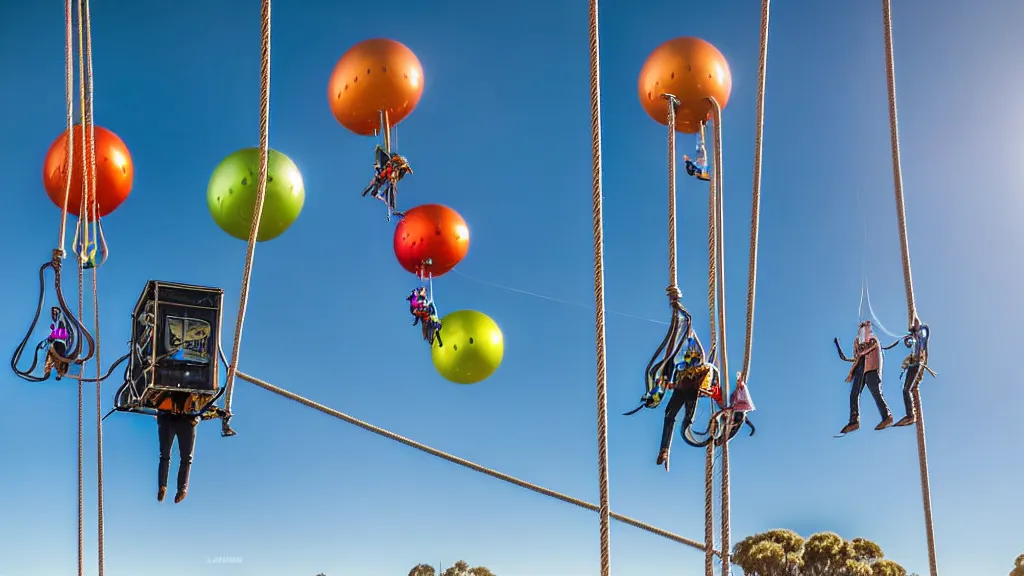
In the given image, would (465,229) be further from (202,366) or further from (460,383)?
(202,366)

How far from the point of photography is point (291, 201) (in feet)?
22.6

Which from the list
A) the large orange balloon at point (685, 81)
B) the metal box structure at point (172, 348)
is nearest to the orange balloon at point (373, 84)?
the large orange balloon at point (685, 81)

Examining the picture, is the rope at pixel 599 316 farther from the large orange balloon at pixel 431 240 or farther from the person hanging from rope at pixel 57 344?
the large orange balloon at pixel 431 240

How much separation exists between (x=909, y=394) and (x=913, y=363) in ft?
0.50

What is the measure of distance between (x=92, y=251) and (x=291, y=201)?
167cm

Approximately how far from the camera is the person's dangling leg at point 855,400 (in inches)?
201

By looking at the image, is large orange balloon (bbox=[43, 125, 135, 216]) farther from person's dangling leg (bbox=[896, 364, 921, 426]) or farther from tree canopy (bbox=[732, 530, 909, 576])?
tree canopy (bbox=[732, 530, 909, 576])

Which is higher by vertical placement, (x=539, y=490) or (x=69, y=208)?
(x=69, y=208)

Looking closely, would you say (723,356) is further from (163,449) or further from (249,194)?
(249,194)

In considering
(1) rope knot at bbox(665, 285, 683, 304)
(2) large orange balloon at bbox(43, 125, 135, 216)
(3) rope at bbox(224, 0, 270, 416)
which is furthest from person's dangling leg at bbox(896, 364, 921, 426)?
(2) large orange balloon at bbox(43, 125, 135, 216)

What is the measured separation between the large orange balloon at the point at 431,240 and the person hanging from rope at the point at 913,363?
401 centimetres

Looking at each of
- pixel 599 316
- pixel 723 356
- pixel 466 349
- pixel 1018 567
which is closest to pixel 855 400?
pixel 723 356

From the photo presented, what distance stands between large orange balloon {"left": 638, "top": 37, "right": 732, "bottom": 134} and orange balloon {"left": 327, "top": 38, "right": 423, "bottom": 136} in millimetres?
2086

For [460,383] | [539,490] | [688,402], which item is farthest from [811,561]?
[688,402]
